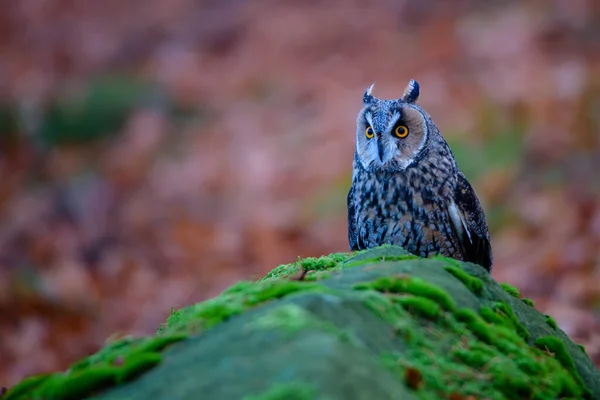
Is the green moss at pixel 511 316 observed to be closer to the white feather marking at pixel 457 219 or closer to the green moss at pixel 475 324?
the green moss at pixel 475 324

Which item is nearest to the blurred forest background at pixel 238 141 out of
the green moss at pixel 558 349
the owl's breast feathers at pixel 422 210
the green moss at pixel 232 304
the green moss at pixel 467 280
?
the owl's breast feathers at pixel 422 210

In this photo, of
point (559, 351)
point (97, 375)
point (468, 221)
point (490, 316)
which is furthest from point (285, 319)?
point (468, 221)

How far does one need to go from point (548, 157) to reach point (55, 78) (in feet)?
34.2

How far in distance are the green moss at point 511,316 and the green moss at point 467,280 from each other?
9 cm

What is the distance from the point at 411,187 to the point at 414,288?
5.07 ft

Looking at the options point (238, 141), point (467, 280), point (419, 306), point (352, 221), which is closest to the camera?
point (419, 306)

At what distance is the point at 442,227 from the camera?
3.71m

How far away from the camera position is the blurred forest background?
291 inches

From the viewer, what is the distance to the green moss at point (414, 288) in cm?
220

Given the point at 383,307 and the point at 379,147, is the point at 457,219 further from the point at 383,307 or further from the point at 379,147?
the point at 383,307

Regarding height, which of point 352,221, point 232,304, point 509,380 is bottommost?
point 509,380

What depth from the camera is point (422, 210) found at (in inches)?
145

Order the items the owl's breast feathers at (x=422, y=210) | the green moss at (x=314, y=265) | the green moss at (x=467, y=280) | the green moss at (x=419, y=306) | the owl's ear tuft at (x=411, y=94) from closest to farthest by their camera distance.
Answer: the green moss at (x=419, y=306)
the green moss at (x=467, y=280)
the green moss at (x=314, y=265)
the owl's breast feathers at (x=422, y=210)
the owl's ear tuft at (x=411, y=94)

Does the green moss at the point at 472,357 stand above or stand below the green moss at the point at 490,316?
below
